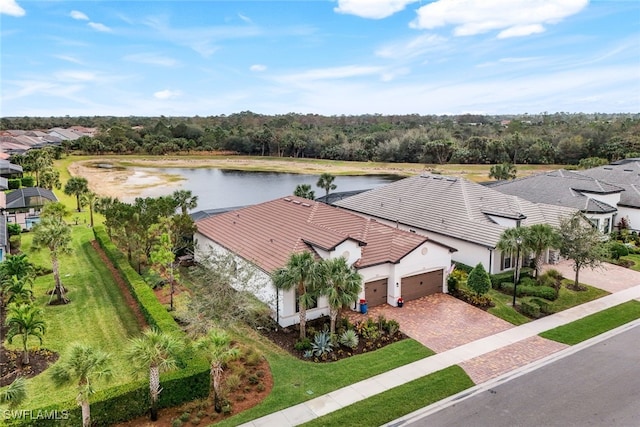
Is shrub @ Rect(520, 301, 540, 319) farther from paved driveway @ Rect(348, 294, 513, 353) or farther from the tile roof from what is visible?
the tile roof

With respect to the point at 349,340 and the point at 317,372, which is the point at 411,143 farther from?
the point at 317,372

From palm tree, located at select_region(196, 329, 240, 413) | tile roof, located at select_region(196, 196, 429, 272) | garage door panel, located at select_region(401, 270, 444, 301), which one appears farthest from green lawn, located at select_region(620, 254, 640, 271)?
palm tree, located at select_region(196, 329, 240, 413)

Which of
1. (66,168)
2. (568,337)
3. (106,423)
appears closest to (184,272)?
(106,423)

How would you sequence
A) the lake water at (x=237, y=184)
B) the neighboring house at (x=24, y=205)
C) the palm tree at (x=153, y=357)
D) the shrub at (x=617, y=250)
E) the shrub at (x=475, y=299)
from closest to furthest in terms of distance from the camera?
the palm tree at (x=153, y=357)
the shrub at (x=475, y=299)
the shrub at (x=617, y=250)
the neighboring house at (x=24, y=205)
the lake water at (x=237, y=184)

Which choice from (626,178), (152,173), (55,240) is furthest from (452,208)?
(152,173)

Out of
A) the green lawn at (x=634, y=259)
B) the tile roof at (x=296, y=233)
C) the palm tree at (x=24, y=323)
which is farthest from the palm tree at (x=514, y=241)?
the palm tree at (x=24, y=323)

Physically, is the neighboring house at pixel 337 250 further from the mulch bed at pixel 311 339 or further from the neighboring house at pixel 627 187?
the neighboring house at pixel 627 187

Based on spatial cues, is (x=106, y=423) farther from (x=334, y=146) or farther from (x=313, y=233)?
(x=334, y=146)
